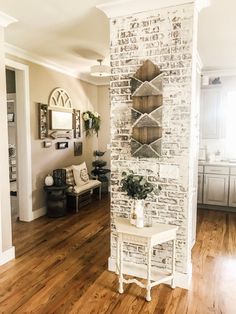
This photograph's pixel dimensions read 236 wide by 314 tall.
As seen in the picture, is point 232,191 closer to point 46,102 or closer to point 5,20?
point 46,102

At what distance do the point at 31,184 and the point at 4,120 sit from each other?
67.5 inches

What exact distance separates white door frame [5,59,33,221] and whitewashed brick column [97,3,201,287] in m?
2.04

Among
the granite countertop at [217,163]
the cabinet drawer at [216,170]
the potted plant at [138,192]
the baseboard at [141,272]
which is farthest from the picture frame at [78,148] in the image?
the potted plant at [138,192]

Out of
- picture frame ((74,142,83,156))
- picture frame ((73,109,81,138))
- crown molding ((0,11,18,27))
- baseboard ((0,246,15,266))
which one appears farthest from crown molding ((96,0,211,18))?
picture frame ((74,142,83,156))

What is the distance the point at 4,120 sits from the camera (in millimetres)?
2951

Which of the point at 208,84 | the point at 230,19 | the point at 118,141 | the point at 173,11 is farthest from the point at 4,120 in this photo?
the point at 208,84

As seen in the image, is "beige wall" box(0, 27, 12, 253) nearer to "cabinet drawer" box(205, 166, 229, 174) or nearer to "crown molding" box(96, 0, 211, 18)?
"crown molding" box(96, 0, 211, 18)

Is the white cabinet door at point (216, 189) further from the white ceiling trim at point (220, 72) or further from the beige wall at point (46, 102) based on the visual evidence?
the beige wall at point (46, 102)

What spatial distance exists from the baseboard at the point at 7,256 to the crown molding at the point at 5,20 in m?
2.50

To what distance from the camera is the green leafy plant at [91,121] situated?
5941mm

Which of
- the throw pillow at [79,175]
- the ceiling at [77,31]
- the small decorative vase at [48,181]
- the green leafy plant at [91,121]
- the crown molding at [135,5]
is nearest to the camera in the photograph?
the crown molding at [135,5]

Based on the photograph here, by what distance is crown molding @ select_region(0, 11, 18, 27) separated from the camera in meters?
2.79

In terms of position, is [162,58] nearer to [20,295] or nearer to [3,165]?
[3,165]

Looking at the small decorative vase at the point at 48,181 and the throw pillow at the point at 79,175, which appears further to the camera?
the throw pillow at the point at 79,175
